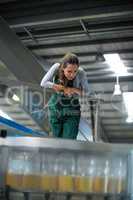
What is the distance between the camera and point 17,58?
13.1 ft

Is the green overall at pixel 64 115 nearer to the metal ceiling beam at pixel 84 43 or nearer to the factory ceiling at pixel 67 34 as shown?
the factory ceiling at pixel 67 34

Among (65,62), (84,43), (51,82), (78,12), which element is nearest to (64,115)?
(51,82)

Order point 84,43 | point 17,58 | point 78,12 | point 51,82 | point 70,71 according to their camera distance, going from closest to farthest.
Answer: point 70,71 < point 51,82 < point 78,12 < point 17,58 < point 84,43

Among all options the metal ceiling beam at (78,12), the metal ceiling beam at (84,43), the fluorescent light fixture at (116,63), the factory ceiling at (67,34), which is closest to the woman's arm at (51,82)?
the factory ceiling at (67,34)

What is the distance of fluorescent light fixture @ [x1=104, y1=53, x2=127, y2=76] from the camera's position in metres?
4.64

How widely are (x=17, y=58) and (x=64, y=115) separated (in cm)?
174

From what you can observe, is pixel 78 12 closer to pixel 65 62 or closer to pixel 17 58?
pixel 17 58

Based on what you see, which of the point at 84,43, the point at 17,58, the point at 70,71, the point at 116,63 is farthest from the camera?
the point at 116,63

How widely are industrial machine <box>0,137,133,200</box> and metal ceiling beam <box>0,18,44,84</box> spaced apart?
7.31 ft

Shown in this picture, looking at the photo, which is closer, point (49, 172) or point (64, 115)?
point (49, 172)

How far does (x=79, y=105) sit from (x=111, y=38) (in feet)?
6.59

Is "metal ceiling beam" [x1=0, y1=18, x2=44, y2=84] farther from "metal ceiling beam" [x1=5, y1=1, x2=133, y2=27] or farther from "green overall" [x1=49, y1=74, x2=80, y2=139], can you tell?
"green overall" [x1=49, y1=74, x2=80, y2=139]

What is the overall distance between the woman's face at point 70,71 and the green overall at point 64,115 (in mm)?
72

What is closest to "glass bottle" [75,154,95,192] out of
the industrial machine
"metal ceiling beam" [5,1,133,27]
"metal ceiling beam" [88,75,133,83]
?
the industrial machine
